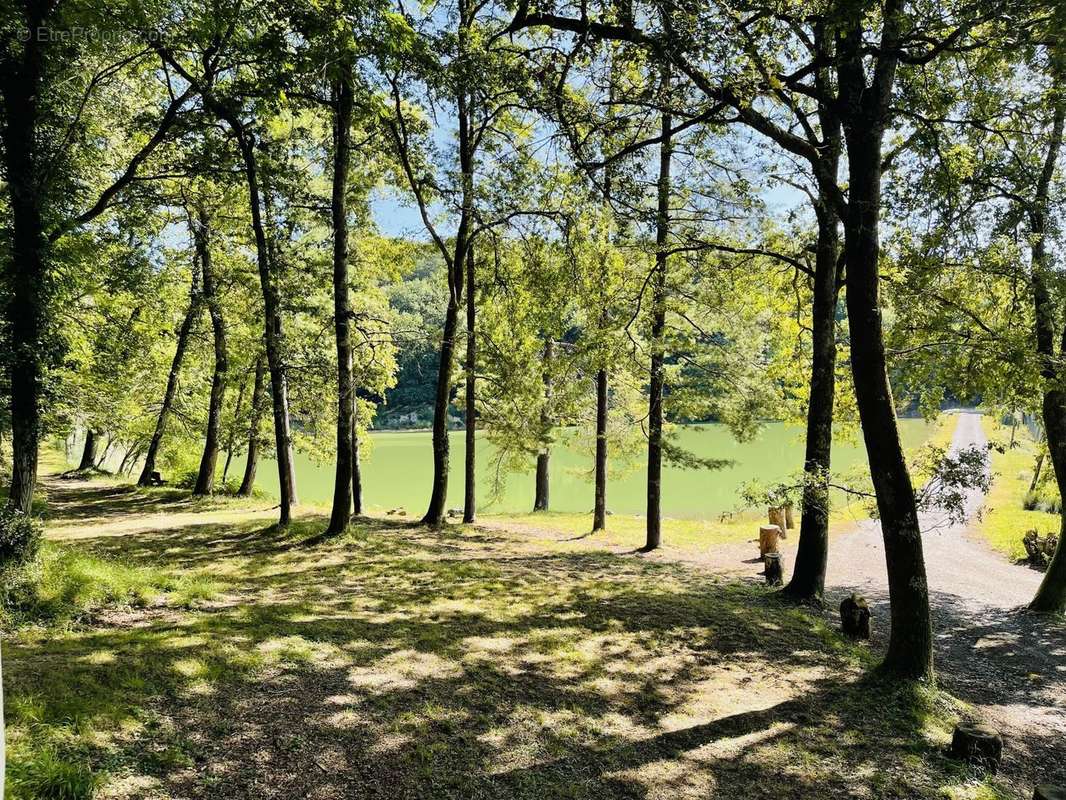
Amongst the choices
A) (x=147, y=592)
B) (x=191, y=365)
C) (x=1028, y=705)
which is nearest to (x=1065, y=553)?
(x=1028, y=705)

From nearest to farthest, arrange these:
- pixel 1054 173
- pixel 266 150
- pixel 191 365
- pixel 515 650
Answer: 1. pixel 515 650
2. pixel 1054 173
3. pixel 266 150
4. pixel 191 365

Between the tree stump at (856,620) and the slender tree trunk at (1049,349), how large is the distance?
11.5 feet

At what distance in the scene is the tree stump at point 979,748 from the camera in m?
4.67

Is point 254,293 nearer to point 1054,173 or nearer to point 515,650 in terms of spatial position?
point 515,650

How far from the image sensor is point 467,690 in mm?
5105

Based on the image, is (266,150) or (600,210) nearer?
(600,210)

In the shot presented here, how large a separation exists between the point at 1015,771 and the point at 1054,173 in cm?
893

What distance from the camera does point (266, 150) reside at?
10.4 metres

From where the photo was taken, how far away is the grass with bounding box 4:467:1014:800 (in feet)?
12.2

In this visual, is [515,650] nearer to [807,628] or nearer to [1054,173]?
[807,628]

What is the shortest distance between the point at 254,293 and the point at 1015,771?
16125 millimetres

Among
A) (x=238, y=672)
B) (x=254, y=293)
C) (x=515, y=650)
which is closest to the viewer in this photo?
(x=238, y=672)

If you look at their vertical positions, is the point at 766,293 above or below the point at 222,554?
above

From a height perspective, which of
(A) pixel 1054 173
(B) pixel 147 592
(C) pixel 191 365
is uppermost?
(A) pixel 1054 173
